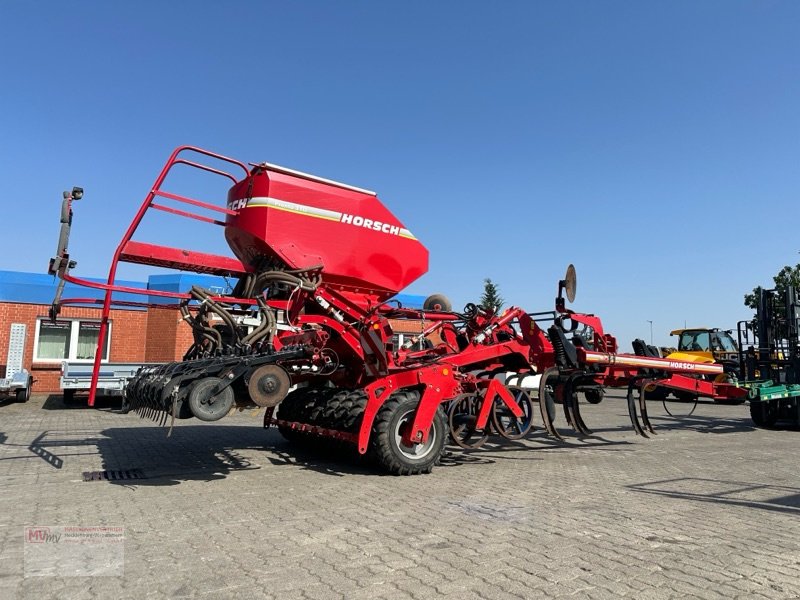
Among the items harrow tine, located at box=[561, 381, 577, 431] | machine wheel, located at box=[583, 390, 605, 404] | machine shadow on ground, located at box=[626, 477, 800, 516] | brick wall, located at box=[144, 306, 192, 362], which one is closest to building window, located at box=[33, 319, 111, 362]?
brick wall, located at box=[144, 306, 192, 362]

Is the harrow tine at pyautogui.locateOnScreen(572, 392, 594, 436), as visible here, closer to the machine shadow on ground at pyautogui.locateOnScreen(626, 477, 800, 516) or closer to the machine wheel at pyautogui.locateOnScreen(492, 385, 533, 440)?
the machine wheel at pyautogui.locateOnScreen(492, 385, 533, 440)

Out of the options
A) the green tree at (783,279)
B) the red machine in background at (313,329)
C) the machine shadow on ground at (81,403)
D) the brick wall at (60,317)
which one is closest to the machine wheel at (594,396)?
the red machine in background at (313,329)

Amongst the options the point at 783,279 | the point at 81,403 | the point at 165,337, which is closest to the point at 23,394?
the point at 81,403

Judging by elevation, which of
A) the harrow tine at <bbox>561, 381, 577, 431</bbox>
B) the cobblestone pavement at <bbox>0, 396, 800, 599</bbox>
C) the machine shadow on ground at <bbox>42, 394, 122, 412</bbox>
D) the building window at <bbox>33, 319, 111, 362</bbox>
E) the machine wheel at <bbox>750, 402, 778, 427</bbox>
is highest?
the building window at <bbox>33, 319, 111, 362</bbox>

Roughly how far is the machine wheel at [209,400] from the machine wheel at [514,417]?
13.6 feet

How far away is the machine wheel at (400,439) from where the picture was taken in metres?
7.18

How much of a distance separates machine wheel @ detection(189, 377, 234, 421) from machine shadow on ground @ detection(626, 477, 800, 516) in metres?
4.69

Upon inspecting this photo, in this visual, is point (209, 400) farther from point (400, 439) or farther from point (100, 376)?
point (100, 376)

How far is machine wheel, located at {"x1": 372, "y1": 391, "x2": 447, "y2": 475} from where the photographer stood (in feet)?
23.6

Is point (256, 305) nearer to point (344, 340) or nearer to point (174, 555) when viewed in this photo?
point (344, 340)

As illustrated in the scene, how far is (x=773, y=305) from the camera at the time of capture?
45.5 feet

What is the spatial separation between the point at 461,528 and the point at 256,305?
383cm

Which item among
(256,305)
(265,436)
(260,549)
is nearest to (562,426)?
(265,436)

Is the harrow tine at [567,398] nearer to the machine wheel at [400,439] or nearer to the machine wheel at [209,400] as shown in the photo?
the machine wheel at [400,439]
